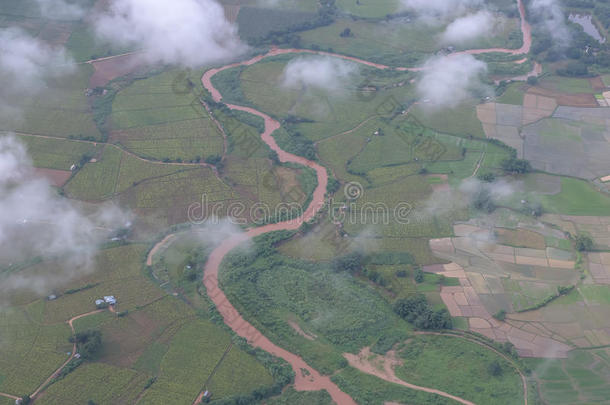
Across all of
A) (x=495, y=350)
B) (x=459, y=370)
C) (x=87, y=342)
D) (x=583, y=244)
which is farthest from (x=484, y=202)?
(x=87, y=342)

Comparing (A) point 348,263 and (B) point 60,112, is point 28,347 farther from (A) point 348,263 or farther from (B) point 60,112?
(B) point 60,112

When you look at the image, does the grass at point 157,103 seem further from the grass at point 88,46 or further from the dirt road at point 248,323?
the dirt road at point 248,323

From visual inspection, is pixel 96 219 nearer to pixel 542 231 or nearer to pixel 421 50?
pixel 542 231

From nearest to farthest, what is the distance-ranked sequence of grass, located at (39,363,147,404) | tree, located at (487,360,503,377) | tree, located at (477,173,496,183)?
grass, located at (39,363,147,404) < tree, located at (487,360,503,377) < tree, located at (477,173,496,183)

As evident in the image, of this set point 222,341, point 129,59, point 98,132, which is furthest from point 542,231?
point 129,59

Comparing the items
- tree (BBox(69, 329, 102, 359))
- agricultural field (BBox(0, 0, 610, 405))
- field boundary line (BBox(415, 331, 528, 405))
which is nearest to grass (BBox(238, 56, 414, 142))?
agricultural field (BBox(0, 0, 610, 405))

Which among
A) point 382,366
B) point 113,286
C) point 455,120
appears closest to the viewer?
point 382,366

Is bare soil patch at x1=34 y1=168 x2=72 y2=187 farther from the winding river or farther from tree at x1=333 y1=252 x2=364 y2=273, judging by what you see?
tree at x1=333 y1=252 x2=364 y2=273
